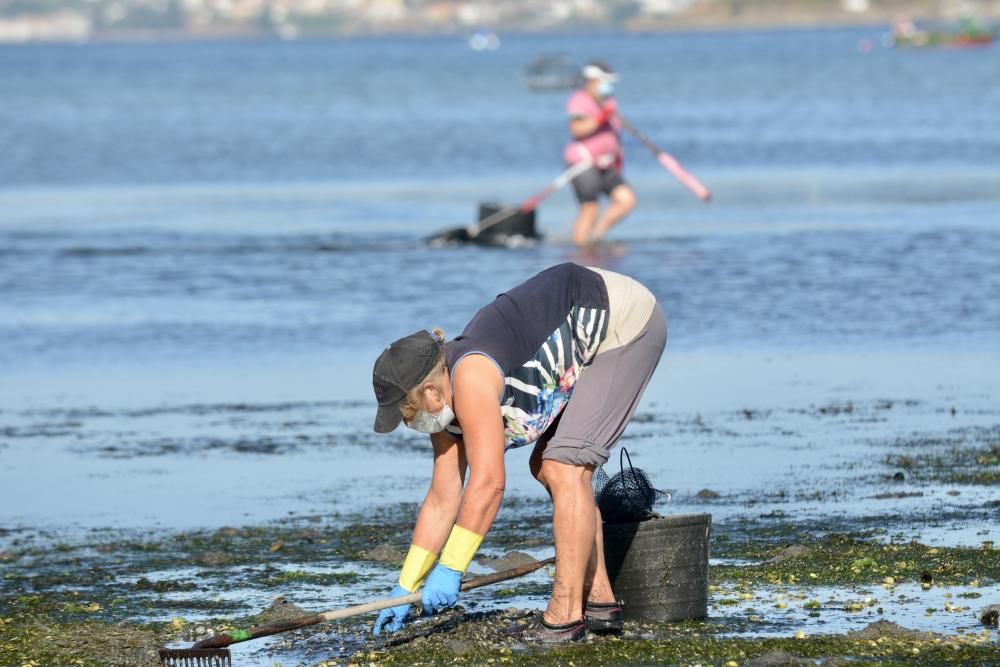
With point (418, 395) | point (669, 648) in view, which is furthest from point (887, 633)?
point (418, 395)

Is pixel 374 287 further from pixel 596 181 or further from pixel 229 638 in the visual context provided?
pixel 229 638

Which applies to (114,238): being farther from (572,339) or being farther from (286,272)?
(572,339)

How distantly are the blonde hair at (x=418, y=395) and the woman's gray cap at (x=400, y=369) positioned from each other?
0.01m

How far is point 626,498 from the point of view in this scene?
21.9ft

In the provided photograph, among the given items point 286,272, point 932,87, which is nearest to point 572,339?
point 286,272

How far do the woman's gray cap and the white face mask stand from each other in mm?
70

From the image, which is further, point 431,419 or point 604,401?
point 604,401

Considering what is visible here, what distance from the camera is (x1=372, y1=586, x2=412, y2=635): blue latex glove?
20.4 ft

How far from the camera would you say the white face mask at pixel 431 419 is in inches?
231

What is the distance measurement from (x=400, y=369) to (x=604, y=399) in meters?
0.76

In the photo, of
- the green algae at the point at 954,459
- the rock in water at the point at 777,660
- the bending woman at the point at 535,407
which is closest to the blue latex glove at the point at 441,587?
the bending woman at the point at 535,407

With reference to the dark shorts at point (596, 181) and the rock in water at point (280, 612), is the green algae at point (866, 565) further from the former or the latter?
the dark shorts at point (596, 181)

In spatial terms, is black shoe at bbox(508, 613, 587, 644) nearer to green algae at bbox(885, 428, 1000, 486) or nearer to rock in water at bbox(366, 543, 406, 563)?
rock in water at bbox(366, 543, 406, 563)

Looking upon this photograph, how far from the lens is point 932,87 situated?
63.6m
